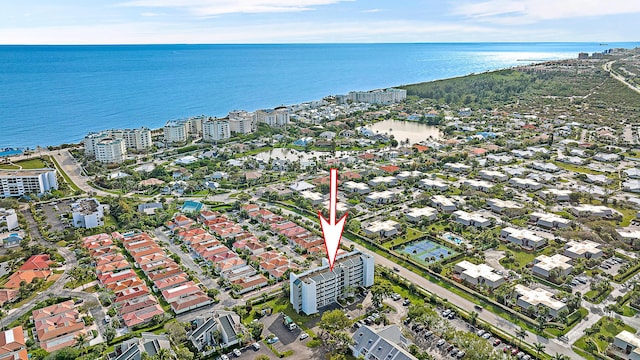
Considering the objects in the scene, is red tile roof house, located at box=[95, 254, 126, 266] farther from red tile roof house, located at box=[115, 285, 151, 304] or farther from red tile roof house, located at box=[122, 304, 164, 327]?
red tile roof house, located at box=[122, 304, 164, 327]

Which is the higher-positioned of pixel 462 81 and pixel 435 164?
pixel 462 81

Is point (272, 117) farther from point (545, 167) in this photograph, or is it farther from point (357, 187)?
point (545, 167)

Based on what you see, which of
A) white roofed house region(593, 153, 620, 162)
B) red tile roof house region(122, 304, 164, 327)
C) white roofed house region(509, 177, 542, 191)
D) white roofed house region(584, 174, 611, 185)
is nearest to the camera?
red tile roof house region(122, 304, 164, 327)

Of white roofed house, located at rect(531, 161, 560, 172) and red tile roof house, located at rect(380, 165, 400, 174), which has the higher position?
white roofed house, located at rect(531, 161, 560, 172)

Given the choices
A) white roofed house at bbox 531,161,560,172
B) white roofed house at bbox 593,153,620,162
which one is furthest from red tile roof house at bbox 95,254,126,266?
white roofed house at bbox 593,153,620,162

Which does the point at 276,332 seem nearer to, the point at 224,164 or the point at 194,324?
the point at 194,324

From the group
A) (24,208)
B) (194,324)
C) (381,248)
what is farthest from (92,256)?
(381,248)

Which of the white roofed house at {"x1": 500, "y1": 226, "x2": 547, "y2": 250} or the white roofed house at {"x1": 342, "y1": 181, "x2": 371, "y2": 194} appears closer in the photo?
the white roofed house at {"x1": 500, "y1": 226, "x2": 547, "y2": 250}
